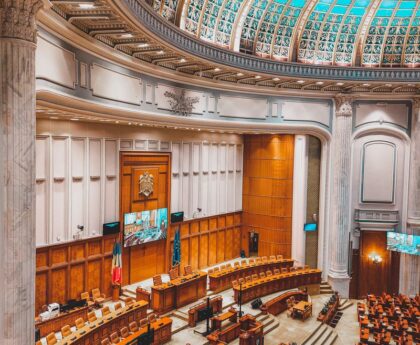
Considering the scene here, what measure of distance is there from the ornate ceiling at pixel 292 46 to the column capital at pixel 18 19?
4612mm

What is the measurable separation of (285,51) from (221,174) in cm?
525

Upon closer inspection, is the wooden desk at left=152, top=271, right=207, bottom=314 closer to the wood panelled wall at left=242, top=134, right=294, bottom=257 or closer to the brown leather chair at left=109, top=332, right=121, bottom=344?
the brown leather chair at left=109, top=332, right=121, bottom=344

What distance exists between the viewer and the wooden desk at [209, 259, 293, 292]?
13.7 meters

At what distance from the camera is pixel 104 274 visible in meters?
12.1

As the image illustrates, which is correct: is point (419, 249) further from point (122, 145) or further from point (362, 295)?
point (122, 145)

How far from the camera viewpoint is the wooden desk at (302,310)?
13.0 metres

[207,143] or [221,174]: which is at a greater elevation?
[207,143]

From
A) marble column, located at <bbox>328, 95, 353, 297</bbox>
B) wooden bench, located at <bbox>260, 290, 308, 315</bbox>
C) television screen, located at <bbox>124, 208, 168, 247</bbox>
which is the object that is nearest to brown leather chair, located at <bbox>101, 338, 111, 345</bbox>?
television screen, located at <bbox>124, 208, 168, 247</bbox>

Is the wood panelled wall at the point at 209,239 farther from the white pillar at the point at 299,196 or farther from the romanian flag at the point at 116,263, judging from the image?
the romanian flag at the point at 116,263

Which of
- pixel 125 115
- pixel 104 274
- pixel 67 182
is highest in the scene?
pixel 125 115

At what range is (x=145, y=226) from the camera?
43.1 ft

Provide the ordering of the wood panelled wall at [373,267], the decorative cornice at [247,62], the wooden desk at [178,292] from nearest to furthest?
the decorative cornice at [247,62] → the wooden desk at [178,292] → the wood panelled wall at [373,267]

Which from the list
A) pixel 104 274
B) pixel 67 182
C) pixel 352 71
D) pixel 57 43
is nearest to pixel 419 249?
pixel 352 71

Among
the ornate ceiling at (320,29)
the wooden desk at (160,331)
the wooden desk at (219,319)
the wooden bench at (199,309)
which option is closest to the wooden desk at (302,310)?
the wooden bench at (199,309)
